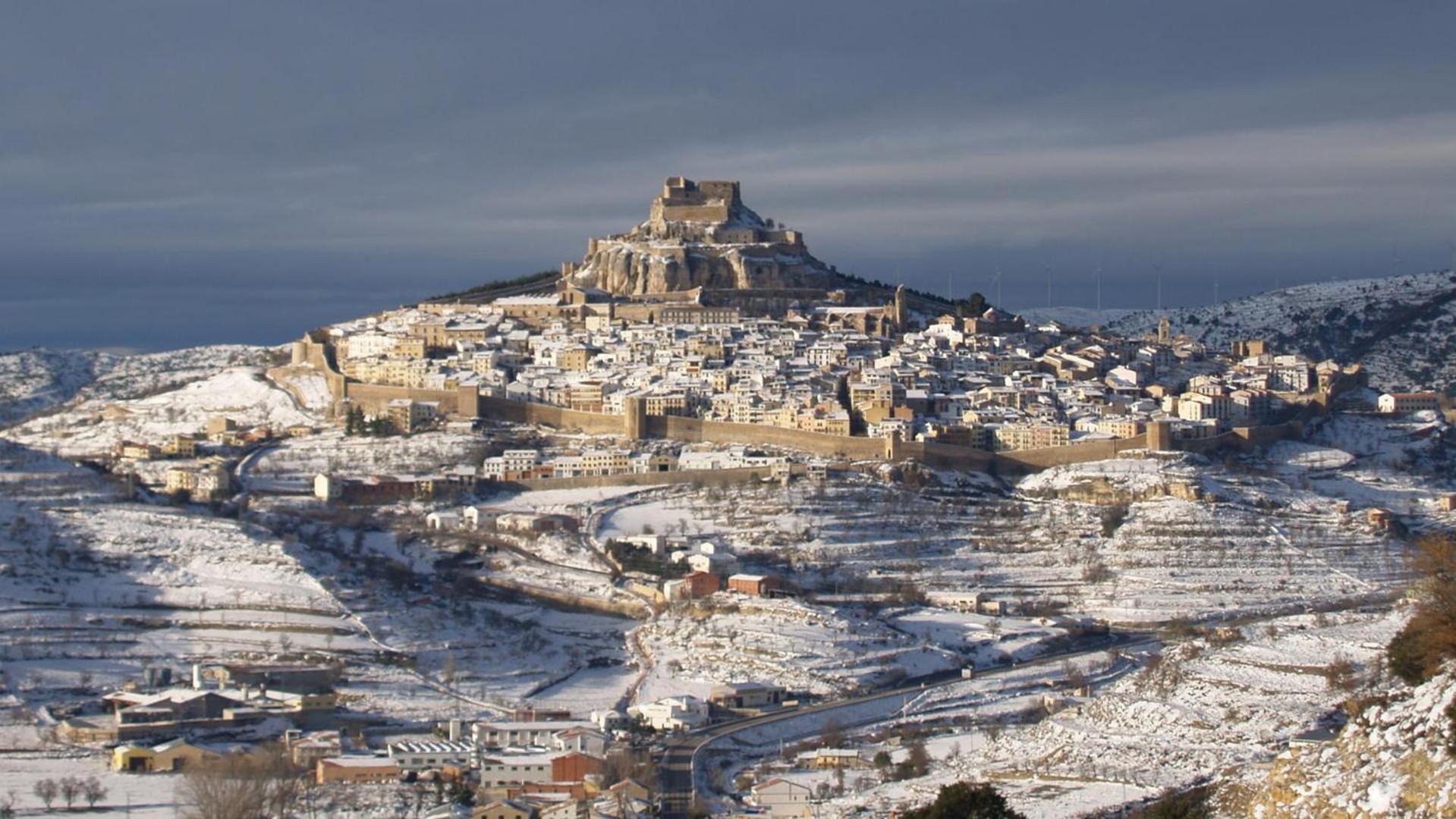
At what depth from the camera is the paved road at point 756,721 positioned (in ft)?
114

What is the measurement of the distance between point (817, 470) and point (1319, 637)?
889 inches

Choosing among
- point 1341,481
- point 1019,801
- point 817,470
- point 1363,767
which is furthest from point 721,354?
point 1363,767

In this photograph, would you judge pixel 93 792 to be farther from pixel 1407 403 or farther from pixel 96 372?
pixel 96 372

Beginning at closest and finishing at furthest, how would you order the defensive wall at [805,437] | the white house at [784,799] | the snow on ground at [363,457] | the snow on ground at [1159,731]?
the snow on ground at [1159,731]
the white house at [784,799]
the snow on ground at [363,457]
the defensive wall at [805,437]

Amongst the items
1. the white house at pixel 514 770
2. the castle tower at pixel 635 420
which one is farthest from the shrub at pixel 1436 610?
the castle tower at pixel 635 420

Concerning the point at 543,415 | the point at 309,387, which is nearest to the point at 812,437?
the point at 543,415

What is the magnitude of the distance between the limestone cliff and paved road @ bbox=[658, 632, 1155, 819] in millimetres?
32871

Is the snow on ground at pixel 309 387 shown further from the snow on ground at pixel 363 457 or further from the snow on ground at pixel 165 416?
the snow on ground at pixel 363 457

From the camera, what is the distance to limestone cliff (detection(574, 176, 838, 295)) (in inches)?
3135

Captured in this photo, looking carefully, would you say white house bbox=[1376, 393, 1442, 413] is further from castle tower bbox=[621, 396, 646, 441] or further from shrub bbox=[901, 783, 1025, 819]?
shrub bbox=[901, 783, 1025, 819]

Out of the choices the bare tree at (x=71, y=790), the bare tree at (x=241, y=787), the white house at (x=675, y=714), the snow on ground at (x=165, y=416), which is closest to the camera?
the bare tree at (x=241, y=787)

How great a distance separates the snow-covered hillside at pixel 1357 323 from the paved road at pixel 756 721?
3677 cm

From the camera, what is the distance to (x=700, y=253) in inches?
3155

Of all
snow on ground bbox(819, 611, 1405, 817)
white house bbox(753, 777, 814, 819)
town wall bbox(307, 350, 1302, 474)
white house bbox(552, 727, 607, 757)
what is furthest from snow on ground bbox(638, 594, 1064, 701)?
town wall bbox(307, 350, 1302, 474)
